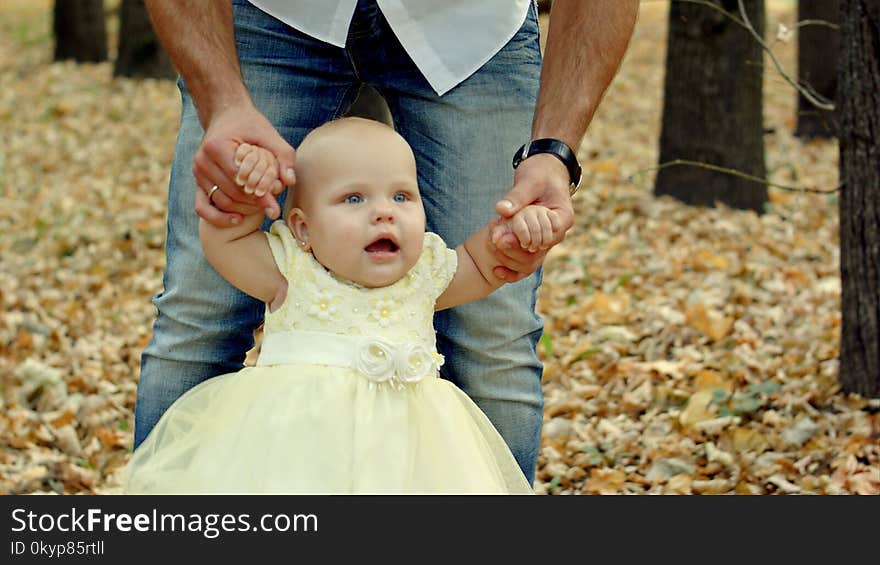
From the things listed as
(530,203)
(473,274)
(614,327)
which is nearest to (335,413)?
(473,274)

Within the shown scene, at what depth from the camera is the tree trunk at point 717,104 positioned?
692cm

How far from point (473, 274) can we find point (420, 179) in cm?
37

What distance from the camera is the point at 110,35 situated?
15.2 meters

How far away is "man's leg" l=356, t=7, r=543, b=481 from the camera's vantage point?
2701 mm

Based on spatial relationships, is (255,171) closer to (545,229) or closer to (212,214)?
(212,214)

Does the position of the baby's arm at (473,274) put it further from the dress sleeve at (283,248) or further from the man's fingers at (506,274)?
the dress sleeve at (283,248)

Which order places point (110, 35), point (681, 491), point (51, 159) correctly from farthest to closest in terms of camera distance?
point (110, 35), point (51, 159), point (681, 491)

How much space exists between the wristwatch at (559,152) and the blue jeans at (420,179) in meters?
0.22

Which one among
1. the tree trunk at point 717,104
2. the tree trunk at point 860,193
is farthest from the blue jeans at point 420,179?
the tree trunk at point 717,104

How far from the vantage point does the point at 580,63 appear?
260 centimetres

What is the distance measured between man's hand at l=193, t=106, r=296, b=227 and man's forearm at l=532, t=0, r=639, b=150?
2.02 ft

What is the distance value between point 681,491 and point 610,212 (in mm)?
3495
